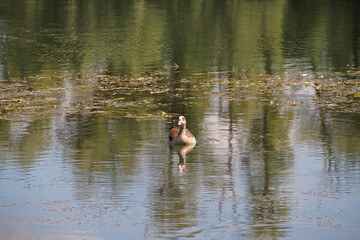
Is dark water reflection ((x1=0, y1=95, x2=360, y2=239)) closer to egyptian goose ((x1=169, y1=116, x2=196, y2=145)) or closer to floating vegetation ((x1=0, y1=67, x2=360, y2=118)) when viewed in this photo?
egyptian goose ((x1=169, y1=116, x2=196, y2=145))

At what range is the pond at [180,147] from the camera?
11.9 metres

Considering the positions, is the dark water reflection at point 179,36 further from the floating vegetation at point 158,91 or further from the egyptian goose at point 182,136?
the egyptian goose at point 182,136

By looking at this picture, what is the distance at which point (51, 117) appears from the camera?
2072cm

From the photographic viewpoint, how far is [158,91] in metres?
24.3

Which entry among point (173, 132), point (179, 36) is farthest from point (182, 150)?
point (179, 36)

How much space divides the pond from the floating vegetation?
6 centimetres

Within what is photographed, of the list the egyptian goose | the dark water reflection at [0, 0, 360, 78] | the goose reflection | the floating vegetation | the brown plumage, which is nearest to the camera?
the goose reflection

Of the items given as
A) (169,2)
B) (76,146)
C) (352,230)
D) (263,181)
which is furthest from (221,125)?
(169,2)

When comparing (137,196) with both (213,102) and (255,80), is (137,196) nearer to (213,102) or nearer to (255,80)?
(213,102)

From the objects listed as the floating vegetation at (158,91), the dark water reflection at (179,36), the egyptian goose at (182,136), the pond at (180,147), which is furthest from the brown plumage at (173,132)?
the dark water reflection at (179,36)

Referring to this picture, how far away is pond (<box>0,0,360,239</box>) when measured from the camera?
11945 mm

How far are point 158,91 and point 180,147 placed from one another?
7399 millimetres

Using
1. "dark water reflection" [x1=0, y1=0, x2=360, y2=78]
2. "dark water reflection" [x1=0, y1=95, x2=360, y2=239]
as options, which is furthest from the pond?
"dark water reflection" [x1=0, y1=0, x2=360, y2=78]

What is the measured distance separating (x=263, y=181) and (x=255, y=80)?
1242 centimetres
